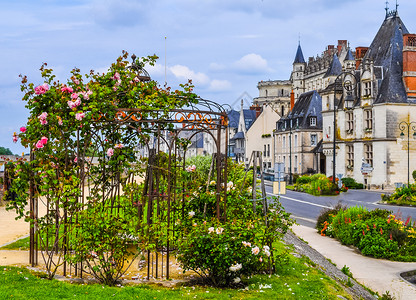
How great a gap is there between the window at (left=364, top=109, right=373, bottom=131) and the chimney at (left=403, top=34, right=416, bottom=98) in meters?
3.53

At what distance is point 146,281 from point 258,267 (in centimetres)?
223

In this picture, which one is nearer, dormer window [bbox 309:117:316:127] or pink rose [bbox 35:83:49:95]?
pink rose [bbox 35:83:49:95]

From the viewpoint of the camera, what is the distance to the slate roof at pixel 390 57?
47656mm

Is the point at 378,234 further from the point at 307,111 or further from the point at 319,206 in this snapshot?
the point at 307,111

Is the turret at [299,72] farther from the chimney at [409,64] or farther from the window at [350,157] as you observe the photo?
the chimney at [409,64]

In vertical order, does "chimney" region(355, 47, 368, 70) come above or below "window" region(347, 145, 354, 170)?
above

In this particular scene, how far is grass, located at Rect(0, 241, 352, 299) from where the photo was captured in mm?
8961

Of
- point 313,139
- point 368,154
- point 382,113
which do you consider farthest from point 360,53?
point 313,139

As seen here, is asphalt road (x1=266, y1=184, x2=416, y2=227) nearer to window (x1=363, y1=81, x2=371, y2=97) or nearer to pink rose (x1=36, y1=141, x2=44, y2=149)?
window (x1=363, y1=81, x2=371, y2=97)

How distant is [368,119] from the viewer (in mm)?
49656

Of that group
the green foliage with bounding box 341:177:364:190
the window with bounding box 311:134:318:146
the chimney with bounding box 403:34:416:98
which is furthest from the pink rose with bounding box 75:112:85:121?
the window with bounding box 311:134:318:146

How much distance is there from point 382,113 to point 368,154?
4017mm

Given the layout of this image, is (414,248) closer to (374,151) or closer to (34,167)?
(34,167)

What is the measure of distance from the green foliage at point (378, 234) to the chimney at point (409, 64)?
31080 millimetres
